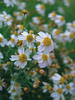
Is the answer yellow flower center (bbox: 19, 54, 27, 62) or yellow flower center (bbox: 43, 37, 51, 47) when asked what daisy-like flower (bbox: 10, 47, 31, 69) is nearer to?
yellow flower center (bbox: 19, 54, 27, 62)

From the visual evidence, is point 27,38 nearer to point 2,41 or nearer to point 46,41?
point 46,41

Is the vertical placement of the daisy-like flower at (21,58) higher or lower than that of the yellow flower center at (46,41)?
lower

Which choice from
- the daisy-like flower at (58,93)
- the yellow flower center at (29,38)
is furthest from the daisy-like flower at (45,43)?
the daisy-like flower at (58,93)

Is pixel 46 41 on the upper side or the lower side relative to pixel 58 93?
upper

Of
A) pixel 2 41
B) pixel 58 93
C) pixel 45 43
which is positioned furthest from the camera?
pixel 58 93

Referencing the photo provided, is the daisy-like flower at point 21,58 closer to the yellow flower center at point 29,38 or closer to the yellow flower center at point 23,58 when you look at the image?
the yellow flower center at point 23,58

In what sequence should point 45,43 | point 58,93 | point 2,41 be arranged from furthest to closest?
point 58,93 → point 2,41 → point 45,43

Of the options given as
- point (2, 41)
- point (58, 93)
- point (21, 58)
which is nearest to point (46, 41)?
point (21, 58)

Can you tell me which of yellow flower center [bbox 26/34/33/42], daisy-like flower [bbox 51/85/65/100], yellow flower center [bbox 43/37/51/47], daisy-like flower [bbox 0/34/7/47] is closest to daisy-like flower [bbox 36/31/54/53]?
yellow flower center [bbox 43/37/51/47]

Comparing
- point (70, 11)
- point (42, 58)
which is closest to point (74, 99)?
point (42, 58)

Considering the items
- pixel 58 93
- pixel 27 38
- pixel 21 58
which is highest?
pixel 27 38

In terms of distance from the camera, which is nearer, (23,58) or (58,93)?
(23,58)
